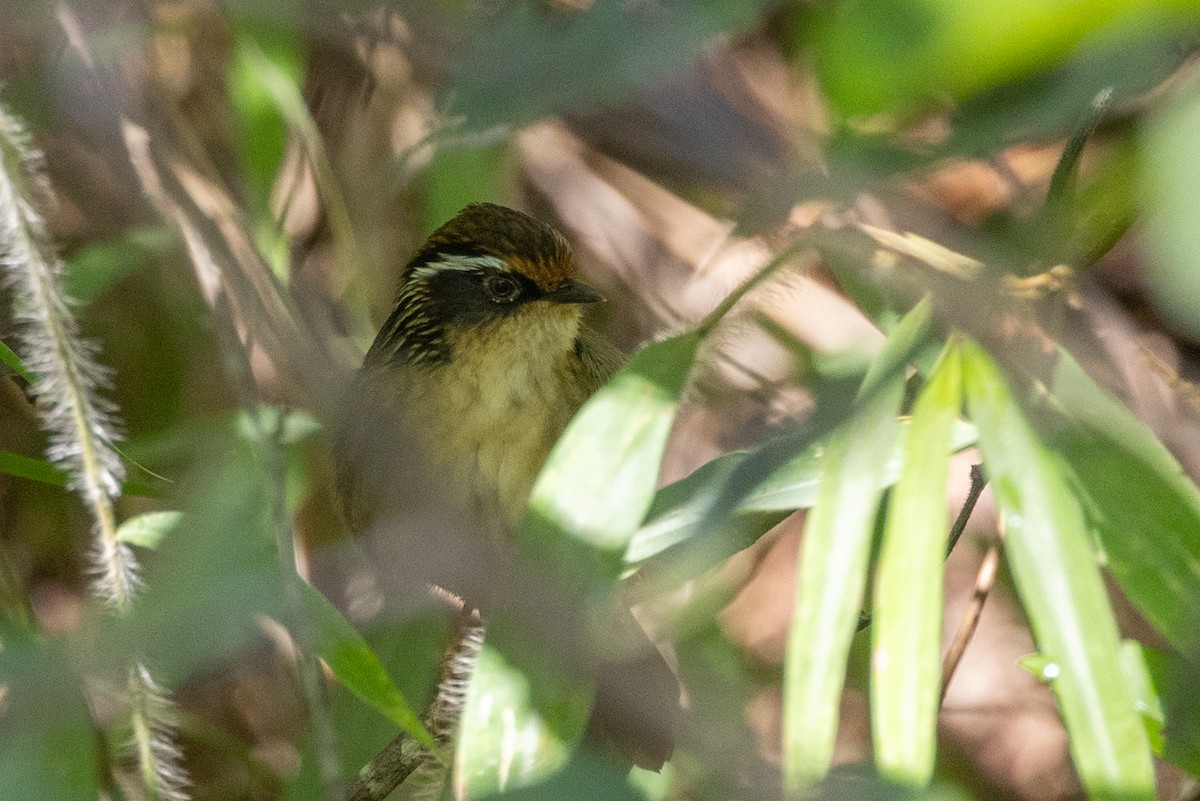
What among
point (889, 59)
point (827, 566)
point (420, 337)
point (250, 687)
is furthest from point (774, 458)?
point (250, 687)

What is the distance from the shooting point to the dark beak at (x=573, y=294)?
3.06 metres

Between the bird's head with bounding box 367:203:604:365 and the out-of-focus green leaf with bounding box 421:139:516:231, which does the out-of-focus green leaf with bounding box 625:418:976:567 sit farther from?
the out-of-focus green leaf with bounding box 421:139:516:231

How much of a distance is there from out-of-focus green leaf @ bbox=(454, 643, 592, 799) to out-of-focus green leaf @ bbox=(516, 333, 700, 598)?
18 cm

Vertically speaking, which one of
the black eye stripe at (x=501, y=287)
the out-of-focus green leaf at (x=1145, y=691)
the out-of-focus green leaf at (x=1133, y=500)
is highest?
the out-of-focus green leaf at (x=1133, y=500)

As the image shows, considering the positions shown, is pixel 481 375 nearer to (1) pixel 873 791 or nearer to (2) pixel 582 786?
(2) pixel 582 786

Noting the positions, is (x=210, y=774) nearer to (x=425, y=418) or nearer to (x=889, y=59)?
(x=425, y=418)

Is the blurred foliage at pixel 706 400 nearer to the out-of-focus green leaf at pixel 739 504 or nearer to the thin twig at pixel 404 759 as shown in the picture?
the out-of-focus green leaf at pixel 739 504

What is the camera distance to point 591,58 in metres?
1.28

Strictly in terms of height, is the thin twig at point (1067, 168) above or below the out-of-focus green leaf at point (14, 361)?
above

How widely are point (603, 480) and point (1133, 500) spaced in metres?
0.74

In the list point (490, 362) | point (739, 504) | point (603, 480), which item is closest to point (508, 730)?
point (603, 480)

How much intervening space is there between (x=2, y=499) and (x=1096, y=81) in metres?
3.53

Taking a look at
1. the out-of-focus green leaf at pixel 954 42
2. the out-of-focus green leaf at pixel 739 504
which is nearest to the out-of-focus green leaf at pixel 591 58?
the out-of-focus green leaf at pixel 954 42

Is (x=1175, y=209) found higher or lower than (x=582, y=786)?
higher
